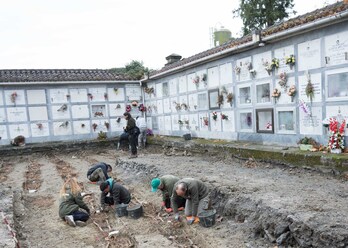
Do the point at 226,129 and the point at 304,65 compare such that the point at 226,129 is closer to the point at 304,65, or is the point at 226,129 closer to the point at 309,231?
the point at 304,65

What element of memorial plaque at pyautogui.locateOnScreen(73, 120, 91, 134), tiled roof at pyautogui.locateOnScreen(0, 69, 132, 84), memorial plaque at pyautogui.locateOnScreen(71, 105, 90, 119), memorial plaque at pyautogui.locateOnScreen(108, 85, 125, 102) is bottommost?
memorial plaque at pyautogui.locateOnScreen(73, 120, 91, 134)

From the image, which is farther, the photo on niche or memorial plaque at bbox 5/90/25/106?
memorial plaque at bbox 5/90/25/106

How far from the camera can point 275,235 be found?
4082 millimetres

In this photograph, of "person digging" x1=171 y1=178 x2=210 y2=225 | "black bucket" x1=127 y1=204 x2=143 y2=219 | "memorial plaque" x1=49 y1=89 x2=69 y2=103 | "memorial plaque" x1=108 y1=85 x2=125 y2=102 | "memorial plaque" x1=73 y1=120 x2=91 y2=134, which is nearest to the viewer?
"person digging" x1=171 y1=178 x2=210 y2=225

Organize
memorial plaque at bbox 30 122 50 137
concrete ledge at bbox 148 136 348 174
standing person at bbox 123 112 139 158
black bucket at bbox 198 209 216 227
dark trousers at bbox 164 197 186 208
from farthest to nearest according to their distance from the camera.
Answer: memorial plaque at bbox 30 122 50 137, standing person at bbox 123 112 139 158, concrete ledge at bbox 148 136 348 174, dark trousers at bbox 164 197 186 208, black bucket at bbox 198 209 216 227

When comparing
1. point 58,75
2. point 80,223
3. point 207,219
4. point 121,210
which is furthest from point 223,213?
point 58,75

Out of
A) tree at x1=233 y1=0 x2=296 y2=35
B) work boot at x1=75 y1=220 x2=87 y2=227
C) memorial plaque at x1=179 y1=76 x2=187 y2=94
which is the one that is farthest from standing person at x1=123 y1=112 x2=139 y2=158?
tree at x1=233 y1=0 x2=296 y2=35

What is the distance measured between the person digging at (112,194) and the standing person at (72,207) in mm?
477

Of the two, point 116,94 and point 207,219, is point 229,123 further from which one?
point 116,94

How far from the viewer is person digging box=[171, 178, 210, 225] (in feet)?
16.9

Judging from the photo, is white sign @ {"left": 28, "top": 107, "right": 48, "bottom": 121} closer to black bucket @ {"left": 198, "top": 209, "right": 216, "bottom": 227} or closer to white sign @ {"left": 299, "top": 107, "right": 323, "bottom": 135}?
black bucket @ {"left": 198, "top": 209, "right": 216, "bottom": 227}

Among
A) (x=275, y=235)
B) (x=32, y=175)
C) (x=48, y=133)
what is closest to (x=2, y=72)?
(x=48, y=133)

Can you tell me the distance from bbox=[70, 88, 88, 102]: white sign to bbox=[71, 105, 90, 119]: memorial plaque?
13.6 inches

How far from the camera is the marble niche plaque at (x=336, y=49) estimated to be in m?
6.27
